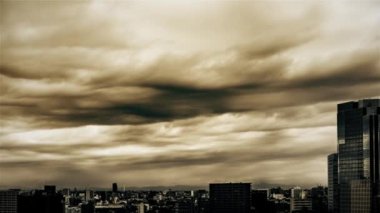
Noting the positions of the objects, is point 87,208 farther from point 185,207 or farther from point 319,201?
point 319,201

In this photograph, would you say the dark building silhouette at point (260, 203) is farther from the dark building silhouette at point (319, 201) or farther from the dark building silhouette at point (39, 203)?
the dark building silhouette at point (39, 203)

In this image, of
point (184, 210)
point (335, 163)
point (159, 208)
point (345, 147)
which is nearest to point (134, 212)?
point (159, 208)

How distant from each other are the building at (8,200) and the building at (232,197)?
139 ft

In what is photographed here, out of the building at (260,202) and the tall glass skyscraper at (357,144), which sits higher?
the tall glass skyscraper at (357,144)

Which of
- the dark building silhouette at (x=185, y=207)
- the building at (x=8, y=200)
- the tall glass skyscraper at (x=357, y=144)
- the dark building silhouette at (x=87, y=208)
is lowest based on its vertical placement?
the dark building silhouette at (x=87, y=208)

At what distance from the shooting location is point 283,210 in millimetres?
170250

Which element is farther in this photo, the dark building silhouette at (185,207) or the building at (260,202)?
the dark building silhouette at (185,207)

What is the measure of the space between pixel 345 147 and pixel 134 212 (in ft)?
266

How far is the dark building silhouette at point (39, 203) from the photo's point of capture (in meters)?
151

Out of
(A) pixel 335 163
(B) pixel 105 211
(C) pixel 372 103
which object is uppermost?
(C) pixel 372 103

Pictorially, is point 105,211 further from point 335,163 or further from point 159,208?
point 335,163

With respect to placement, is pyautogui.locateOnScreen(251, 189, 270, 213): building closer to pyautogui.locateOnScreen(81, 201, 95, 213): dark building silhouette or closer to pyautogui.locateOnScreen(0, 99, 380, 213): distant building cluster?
pyautogui.locateOnScreen(0, 99, 380, 213): distant building cluster

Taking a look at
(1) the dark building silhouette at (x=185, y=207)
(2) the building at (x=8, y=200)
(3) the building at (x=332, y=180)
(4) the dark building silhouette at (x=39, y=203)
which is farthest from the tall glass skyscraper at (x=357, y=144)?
(2) the building at (x=8, y=200)

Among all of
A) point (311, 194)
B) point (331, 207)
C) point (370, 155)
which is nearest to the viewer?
point (370, 155)
